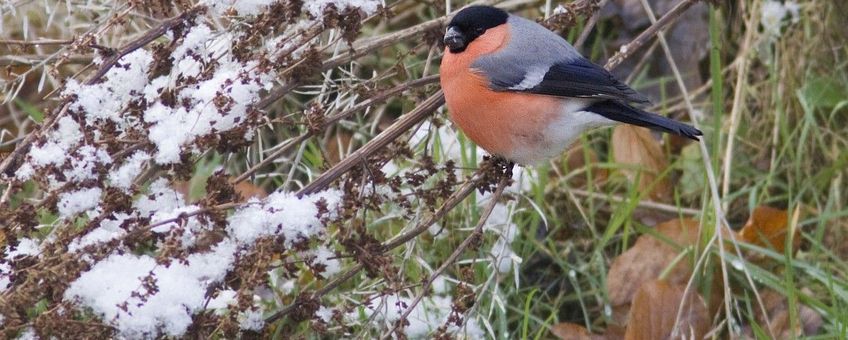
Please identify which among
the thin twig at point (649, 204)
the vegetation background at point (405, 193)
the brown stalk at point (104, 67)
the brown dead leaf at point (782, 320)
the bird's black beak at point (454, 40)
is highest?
the brown stalk at point (104, 67)

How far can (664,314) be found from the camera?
2.39m

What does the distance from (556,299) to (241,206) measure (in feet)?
3.75

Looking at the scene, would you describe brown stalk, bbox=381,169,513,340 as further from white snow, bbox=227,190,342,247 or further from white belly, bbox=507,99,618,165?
white snow, bbox=227,190,342,247

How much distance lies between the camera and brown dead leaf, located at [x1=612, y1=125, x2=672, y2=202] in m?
3.03

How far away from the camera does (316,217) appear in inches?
70.6

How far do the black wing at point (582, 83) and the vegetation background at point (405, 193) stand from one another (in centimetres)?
7

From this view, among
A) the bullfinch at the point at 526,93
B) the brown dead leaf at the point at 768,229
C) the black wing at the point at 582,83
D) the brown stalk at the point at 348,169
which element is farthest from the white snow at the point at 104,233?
Answer: the brown dead leaf at the point at 768,229

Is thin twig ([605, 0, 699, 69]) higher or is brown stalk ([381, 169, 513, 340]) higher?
thin twig ([605, 0, 699, 69])

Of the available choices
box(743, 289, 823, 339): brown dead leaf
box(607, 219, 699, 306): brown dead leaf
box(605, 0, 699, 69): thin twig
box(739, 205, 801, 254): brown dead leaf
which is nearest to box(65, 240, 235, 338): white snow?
box(605, 0, 699, 69): thin twig

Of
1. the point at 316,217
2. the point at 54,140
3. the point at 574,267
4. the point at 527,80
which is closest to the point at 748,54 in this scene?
the point at 574,267

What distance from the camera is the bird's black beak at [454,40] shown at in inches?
91.0

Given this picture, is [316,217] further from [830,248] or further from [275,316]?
[830,248]

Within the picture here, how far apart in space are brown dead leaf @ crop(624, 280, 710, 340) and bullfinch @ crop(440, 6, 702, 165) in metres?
0.39

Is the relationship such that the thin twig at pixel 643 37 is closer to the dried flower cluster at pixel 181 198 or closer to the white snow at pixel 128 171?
the dried flower cluster at pixel 181 198
